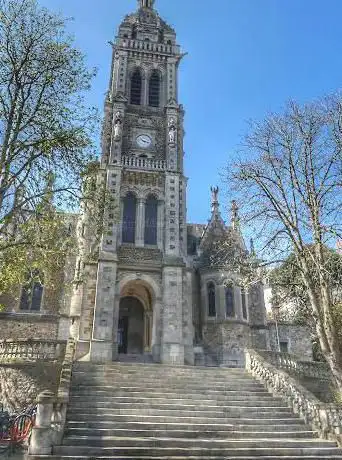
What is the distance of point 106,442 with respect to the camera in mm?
10117

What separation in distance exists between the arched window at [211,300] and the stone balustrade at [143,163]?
8.36 meters

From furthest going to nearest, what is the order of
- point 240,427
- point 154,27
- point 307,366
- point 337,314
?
point 154,27 < point 307,366 < point 337,314 < point 240,427

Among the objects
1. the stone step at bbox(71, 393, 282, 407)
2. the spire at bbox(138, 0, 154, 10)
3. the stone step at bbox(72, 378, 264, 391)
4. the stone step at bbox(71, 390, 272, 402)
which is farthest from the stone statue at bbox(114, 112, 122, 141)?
the stone step at bbox(71, 393, 282, 407)

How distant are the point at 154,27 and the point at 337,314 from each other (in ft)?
89.7

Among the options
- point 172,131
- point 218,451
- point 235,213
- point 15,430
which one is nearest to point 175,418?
point 218,451

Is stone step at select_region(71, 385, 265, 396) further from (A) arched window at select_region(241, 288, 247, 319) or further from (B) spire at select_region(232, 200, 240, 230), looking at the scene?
(A) arched window at select_region(241, 288, 247, 319)

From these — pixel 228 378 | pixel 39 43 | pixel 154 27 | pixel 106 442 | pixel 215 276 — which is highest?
pixel 154 27

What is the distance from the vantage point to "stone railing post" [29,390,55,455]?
31.6 ft

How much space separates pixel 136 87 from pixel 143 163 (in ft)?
25.3

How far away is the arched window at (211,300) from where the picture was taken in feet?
86.7

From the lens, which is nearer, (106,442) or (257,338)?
(106,442)

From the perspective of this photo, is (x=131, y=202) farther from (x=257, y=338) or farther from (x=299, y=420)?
(x=299, y=420)

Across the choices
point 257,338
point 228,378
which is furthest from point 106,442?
point 257,338

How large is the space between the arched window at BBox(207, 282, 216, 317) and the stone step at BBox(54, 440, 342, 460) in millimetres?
15267
